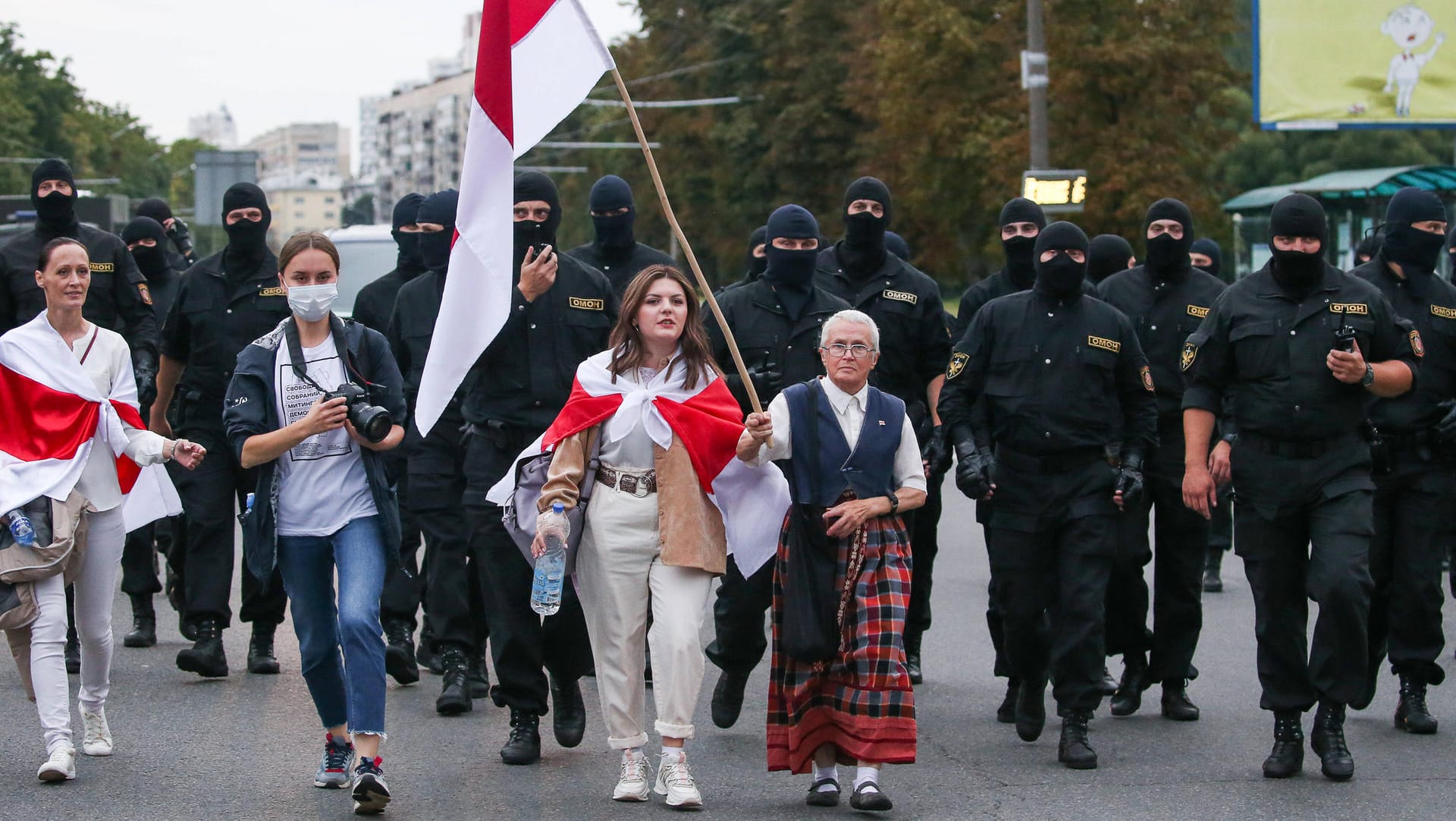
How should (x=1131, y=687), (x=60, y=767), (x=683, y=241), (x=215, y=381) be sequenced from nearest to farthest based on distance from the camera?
(x=683, y=241) → (x=60, y=767) → (x=1131, y=687) → (x=215, y=381)

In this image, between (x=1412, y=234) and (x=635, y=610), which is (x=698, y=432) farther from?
(x=1412, y=234)

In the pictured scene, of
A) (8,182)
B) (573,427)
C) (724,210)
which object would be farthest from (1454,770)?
(8,182)

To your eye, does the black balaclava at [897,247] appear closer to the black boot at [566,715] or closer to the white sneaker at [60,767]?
A: the black boot at [566,715]

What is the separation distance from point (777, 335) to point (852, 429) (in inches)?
65.9

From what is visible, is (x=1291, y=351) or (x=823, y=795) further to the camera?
(x=1291, y=351)

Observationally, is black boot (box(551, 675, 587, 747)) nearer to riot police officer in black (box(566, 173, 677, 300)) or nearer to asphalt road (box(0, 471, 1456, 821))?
asphalt road (box(0, 471, 1456, 821))

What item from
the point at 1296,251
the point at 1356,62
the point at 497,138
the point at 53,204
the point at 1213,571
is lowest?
the point at 1213,571

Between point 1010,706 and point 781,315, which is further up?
point 781,315

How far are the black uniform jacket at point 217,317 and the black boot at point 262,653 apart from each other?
3.83ft

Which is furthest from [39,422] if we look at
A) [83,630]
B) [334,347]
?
[334,347]

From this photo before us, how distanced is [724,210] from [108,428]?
186ft

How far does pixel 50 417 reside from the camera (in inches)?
303

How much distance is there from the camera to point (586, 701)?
9.27 m

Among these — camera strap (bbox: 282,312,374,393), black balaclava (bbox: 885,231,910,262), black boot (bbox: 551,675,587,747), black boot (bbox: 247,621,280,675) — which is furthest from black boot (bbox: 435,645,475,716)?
black balaclava (bbox: 885,231,910,262)
